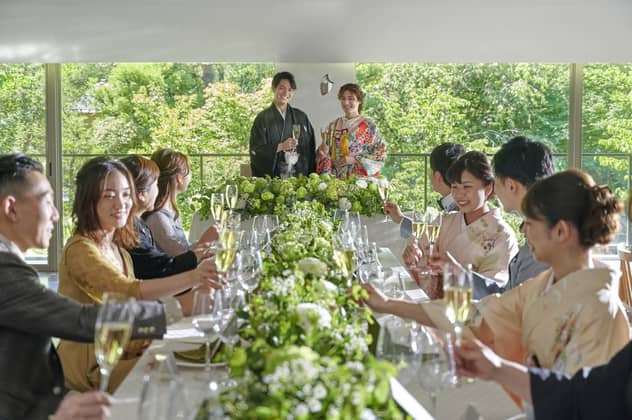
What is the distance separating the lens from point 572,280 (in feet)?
7.13

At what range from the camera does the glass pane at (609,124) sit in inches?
349

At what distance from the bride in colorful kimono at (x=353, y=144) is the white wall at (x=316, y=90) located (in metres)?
1.44

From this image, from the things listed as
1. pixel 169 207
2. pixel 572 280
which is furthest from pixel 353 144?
pixel 572 280

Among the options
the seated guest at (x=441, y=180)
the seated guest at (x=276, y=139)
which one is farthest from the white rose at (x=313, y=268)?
the seated guest at (x=276, y=139)

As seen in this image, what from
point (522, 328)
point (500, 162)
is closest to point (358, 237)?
point (500, 162)

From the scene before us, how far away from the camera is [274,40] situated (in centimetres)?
825

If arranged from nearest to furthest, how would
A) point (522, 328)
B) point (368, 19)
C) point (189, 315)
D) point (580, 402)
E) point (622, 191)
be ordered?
point (580, 402), point (522, 328), point (189, 315), point (368, 19), point (622, 191)

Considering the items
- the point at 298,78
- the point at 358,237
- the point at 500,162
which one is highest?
the point at 298,78

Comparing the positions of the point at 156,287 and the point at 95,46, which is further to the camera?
the point at 95,46

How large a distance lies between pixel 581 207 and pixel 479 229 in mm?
1687

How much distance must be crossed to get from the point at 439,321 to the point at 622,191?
6880 mm

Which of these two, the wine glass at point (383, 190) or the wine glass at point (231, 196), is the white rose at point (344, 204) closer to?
the wine glass at point (383, 190)

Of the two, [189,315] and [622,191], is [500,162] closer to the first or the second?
[189,315]

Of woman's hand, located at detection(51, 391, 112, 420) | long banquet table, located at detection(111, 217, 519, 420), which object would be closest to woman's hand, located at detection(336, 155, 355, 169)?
long banquet table, located at detection(111, 217, 519, 420)
